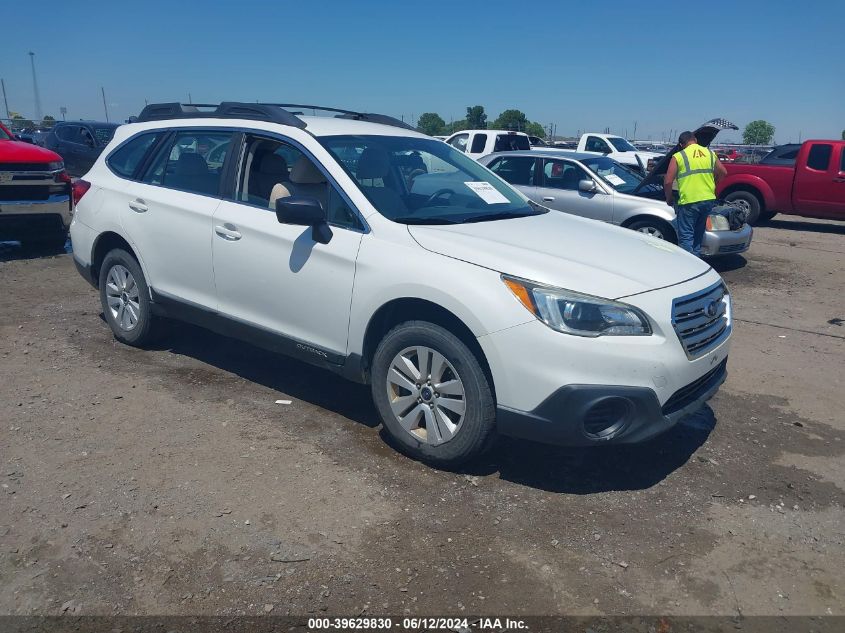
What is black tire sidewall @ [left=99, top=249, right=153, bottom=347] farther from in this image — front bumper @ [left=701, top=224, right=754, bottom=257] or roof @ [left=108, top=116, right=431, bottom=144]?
front bumper @ [left=701, top=224, right=754, bottom=257]

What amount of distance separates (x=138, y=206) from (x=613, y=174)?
7.35 meters

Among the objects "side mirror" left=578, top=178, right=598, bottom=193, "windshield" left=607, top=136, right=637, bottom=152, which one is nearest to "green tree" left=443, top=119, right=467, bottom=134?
"windshield" left=607, top=136, right=637, bottom=152

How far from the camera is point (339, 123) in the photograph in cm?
489

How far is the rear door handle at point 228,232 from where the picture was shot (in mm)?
4570

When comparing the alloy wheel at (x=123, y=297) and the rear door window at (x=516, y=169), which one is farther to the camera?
the rear door window at (x=516, y=169)

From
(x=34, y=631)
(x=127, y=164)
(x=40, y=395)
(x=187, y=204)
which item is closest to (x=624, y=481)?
(x=34, y=631)

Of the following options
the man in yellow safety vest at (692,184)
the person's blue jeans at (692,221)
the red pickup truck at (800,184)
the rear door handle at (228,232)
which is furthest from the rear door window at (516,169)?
the rear door handle at (228,232)

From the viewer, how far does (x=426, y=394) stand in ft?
12.4

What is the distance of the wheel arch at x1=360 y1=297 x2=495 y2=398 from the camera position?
359 centimetres

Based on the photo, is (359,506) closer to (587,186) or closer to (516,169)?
(587,186)

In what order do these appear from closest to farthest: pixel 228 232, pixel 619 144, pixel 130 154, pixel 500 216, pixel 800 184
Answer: pixel 500 216 < pixel 228 232 < pixel 130 154 < pixel 800 184 < pixel 619 144

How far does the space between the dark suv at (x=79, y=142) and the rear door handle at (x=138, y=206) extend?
13381 mm

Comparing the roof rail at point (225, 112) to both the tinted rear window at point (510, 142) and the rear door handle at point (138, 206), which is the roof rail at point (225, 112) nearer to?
the rear door handle at point (138, 206)

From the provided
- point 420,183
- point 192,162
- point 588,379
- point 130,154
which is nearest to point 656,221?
point 420,183
